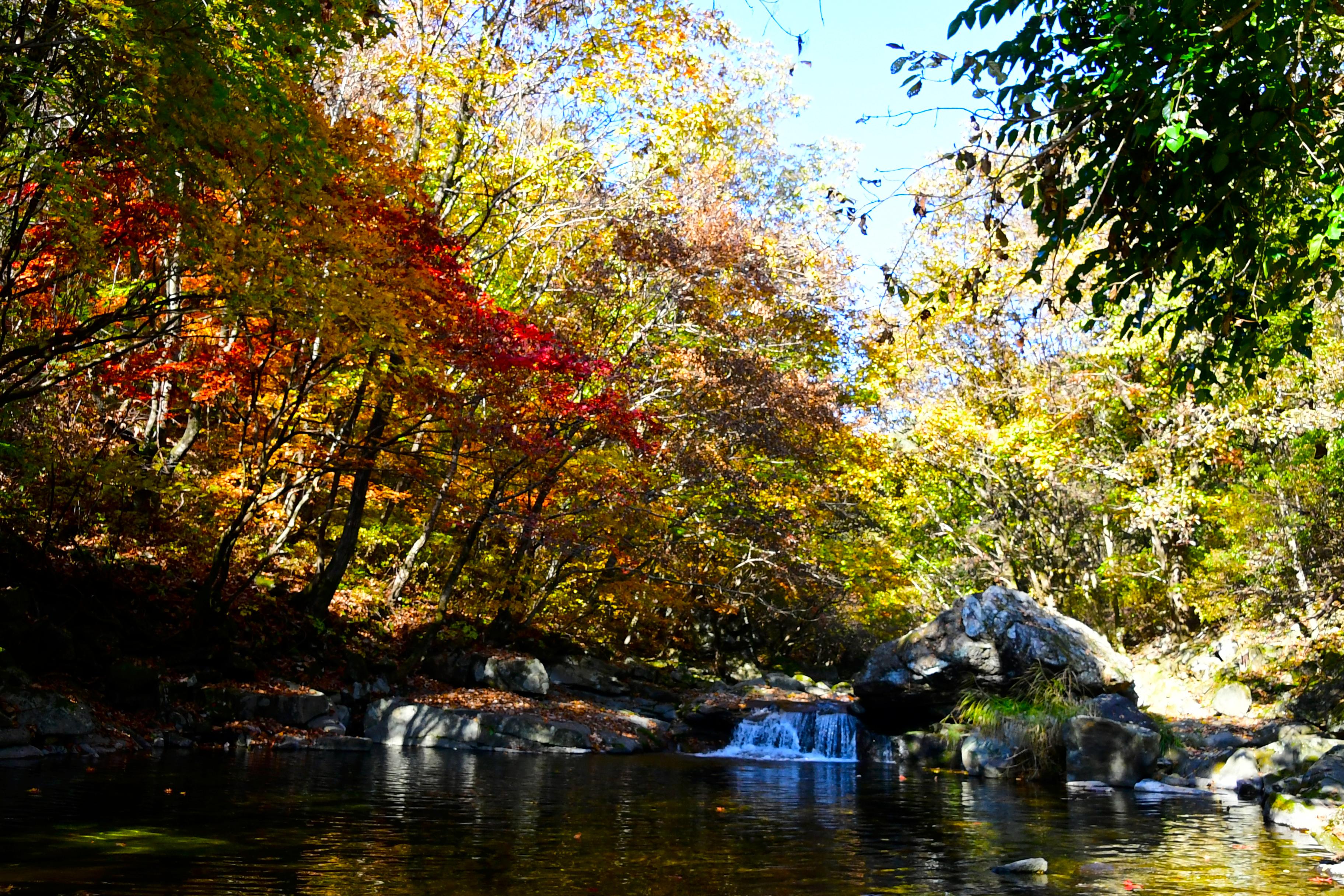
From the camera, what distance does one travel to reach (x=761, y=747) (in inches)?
742

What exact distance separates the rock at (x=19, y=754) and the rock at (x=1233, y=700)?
19.3 metres

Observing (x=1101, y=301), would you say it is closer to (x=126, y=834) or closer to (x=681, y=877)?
(x=681, y=877)

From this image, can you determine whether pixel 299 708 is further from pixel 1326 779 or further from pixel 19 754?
pixel 1326 779

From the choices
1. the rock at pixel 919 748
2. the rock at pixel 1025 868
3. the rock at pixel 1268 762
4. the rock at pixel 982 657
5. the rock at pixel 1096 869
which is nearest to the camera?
the rock at pixel 1025 868

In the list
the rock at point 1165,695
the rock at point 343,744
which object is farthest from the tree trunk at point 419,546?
the rock at point 1165,695

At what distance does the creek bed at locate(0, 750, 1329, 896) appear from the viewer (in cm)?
632

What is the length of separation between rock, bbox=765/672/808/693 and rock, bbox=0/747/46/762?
53.4 feet

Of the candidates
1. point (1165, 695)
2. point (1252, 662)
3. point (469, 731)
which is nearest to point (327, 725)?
point (469, 731)

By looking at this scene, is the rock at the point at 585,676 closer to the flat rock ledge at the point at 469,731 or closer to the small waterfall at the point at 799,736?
the small waterfall at the point at 799,736

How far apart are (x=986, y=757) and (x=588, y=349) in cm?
1039

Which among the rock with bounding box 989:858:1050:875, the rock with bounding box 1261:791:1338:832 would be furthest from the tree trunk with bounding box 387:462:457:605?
the rock with bounding box 1261:791:1338:832

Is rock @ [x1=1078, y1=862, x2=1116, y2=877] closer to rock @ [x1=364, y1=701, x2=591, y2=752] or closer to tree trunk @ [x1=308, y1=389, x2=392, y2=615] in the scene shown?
rock @ [x1=364, y1=701, x2=591, y2=752]

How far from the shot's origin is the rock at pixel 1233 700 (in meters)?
18.8

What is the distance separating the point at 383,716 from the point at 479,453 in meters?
4.73
